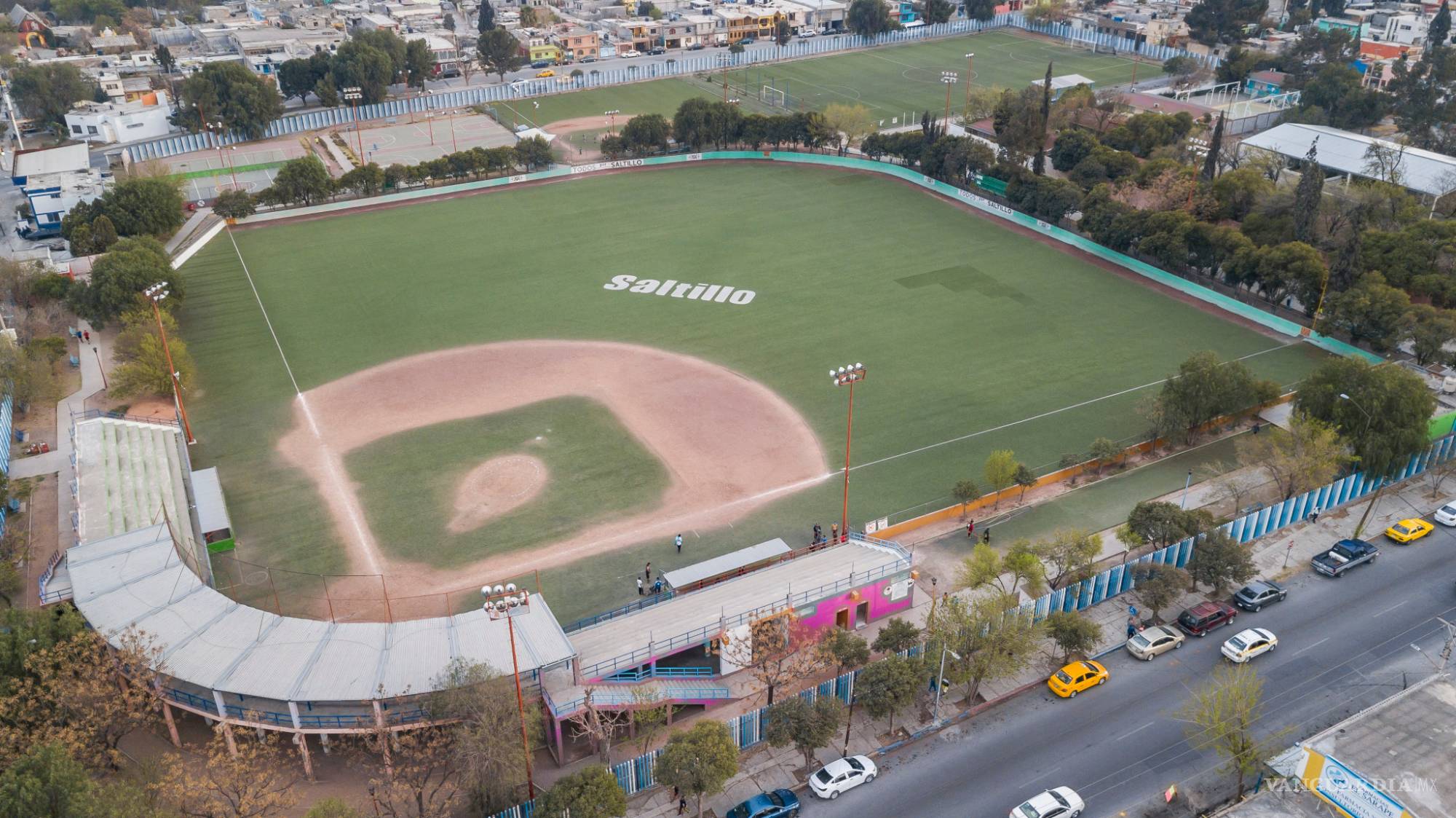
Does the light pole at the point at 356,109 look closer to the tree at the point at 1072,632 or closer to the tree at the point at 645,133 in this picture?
the tree at the point at 645,133

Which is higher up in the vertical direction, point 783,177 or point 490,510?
point 783,177

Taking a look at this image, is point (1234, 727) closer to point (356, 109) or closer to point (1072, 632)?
point (1072, 632)

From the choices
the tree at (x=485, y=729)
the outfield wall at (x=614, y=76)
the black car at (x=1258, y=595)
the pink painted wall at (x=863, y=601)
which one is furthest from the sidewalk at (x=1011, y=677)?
the outfield wall at (x=614, y=76)

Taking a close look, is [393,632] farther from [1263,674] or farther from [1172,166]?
[1172,166]

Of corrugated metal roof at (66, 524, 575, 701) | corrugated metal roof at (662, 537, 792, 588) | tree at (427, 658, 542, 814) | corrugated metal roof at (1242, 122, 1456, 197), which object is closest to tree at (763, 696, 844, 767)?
corrugated metal roof at (66, 524, 575, 701)

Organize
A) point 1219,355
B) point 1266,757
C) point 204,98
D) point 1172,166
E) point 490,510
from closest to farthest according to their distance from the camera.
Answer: point 1266,757 → point 490,510 → point 1219,355 → point 1172,166 → point 204,98

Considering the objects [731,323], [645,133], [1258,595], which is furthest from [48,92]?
[1258,595]

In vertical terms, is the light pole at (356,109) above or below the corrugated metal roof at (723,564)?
above

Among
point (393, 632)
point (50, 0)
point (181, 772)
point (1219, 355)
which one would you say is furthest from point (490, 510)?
point (50, 0)
